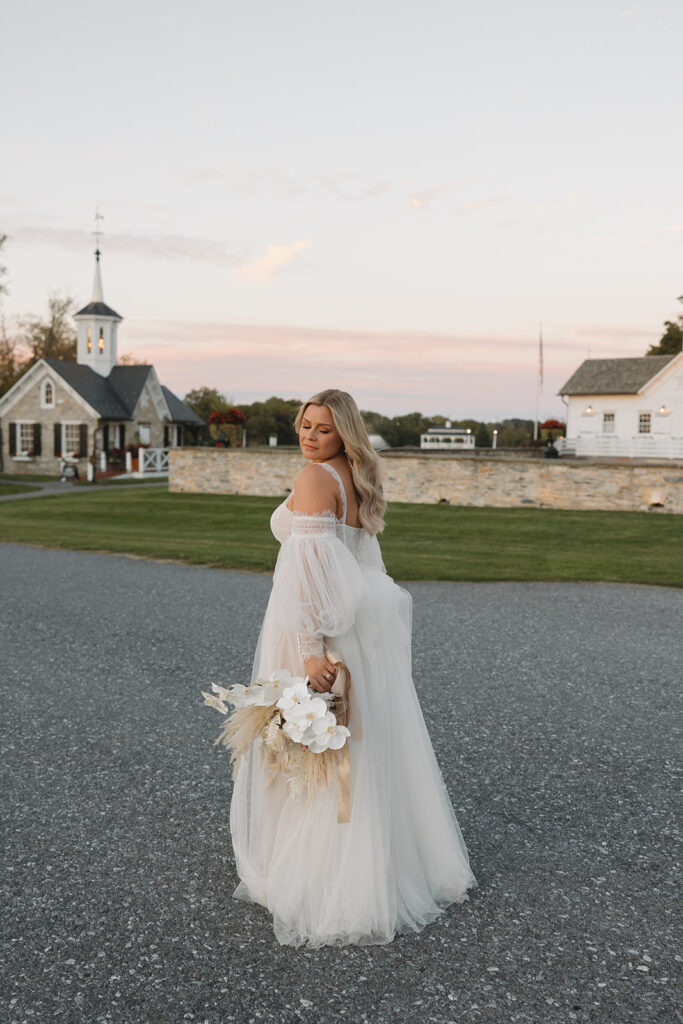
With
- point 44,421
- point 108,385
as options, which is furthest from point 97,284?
point 44,421

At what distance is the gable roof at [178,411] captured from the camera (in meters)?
42.8

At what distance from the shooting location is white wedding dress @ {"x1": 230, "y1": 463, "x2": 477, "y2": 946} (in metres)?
3.06

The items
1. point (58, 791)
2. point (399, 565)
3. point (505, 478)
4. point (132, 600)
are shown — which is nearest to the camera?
point (58, 791)

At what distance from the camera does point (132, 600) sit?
956 centimetres

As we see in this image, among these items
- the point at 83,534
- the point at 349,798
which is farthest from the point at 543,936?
the point at 83,534

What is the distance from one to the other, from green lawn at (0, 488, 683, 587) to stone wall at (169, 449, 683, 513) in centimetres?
82

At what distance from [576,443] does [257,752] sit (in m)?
38.5

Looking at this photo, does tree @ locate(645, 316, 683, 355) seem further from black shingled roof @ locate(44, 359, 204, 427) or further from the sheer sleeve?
the sheer sleeve

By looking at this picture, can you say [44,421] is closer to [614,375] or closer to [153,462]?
[153,462]

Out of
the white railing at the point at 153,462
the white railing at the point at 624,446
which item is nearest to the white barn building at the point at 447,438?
the white railing at the point at 624,446

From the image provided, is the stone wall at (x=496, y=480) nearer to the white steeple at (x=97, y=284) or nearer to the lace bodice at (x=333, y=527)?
the lace bodice at (x=333, y=527)

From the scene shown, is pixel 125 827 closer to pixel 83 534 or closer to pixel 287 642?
pixel 287 642

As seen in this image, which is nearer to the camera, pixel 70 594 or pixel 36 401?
pixel 70 594

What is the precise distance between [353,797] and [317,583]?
0.87 metres
